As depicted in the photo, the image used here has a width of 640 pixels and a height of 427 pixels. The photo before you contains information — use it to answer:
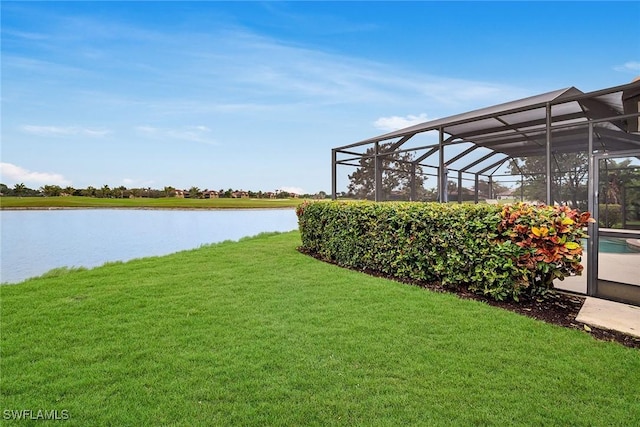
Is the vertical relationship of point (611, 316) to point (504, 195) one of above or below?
below

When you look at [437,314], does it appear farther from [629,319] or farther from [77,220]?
[77,220]

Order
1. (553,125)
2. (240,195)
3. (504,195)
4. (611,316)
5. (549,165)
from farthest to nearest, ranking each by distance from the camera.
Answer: (240,195), (504,195), (553,125), (549,165), (611,316)

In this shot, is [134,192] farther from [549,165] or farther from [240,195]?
[549,165]

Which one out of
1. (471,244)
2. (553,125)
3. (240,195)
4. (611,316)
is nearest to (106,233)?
(240,195)

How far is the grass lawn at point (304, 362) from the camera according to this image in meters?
1.64

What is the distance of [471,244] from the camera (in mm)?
3670

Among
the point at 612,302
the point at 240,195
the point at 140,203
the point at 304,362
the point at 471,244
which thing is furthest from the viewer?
the point at 240,195

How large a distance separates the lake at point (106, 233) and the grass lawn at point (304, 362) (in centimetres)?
329

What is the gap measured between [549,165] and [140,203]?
624 inches

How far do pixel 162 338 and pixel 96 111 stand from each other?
948cm

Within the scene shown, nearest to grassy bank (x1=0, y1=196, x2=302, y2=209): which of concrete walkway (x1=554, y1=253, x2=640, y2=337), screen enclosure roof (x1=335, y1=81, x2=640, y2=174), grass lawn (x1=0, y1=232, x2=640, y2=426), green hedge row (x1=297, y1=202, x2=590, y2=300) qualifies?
screen enclosure roof (x1=335, y1=81, x2=640, y2=174)

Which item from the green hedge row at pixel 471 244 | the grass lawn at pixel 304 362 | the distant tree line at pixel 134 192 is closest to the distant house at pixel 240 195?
the distant tree line at pixel 134 192

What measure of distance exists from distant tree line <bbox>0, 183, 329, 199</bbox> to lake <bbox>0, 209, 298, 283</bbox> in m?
0.96

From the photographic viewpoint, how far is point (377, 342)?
2.46 metres
